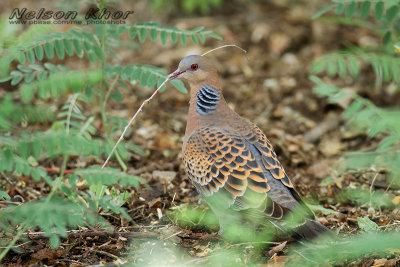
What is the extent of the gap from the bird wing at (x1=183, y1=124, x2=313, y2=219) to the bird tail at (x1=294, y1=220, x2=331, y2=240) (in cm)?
13

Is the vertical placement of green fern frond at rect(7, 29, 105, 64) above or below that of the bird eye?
above

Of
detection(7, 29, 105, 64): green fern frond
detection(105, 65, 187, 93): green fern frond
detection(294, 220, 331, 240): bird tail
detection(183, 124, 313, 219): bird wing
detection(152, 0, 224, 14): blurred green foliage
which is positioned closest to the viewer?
detection(294, 220, 331, 240): bird tail

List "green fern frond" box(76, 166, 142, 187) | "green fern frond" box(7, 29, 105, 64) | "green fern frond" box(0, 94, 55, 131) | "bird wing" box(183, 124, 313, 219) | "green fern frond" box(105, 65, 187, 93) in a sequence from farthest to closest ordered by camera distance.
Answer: "green fern frond" box(105, 65, 187, 93)
"green fern frond" box(7, 29, 105, 64)
"bird wing" box(183, 124, 313, 219)
"green fern frond" box(76, 166, 142, 187)
"green fern frond" box(0, 94, 55, 131)

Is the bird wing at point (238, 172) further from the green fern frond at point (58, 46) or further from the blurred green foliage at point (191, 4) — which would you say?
the blurred green foliage at point (191, 4)

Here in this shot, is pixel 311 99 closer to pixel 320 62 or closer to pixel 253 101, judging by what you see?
pixel 253 101

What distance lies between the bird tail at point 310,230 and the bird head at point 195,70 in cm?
185

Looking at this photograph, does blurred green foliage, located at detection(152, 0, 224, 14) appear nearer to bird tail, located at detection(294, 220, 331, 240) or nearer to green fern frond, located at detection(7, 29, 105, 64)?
green fern frond, located at detection(7, 29, 105, 64)

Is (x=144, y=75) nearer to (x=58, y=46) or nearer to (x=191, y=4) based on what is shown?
(x=58, y=46)

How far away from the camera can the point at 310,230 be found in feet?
14.3

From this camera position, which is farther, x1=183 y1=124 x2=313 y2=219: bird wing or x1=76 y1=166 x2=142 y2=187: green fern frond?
x1=183 y1=124 x2=313 y2=219: bird wing

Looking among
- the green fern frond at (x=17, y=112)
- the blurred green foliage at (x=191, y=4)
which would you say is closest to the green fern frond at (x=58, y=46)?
the green fern frond at (x=17, y=112)

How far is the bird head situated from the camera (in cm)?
543

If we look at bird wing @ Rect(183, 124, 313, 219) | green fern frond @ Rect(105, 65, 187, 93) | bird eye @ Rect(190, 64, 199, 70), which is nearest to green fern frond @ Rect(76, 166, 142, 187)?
bird wing @ Rect(183, 124, 313, 219)

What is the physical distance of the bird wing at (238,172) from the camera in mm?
4609
